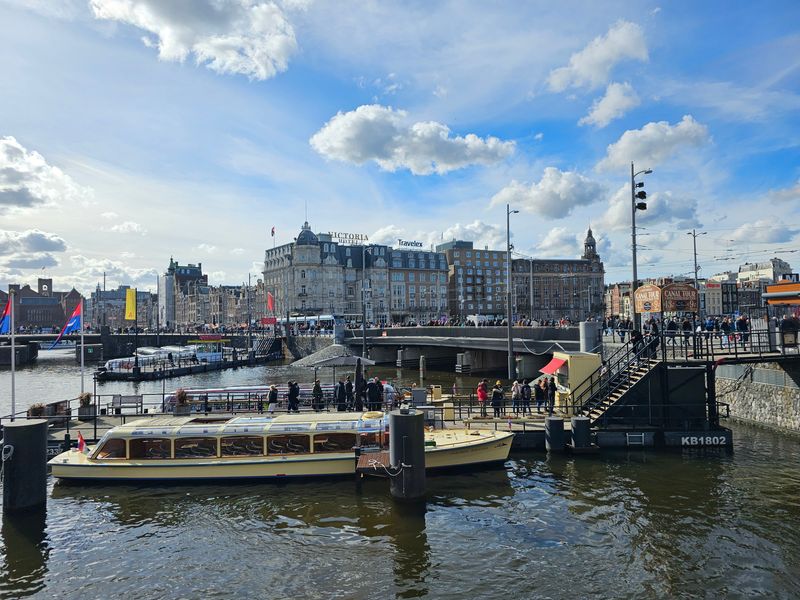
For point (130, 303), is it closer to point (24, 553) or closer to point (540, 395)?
point (540, 395)

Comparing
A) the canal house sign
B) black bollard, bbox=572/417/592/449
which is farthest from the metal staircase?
the canal house sign

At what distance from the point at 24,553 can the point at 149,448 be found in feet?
18.4

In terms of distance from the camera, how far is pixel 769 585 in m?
12.6

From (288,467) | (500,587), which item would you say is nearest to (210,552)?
(288,467)

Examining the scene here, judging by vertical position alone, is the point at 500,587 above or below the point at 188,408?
below

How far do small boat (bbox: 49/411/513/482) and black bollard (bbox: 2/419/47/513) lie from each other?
2.24 meters

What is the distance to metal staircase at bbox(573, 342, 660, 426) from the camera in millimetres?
24172

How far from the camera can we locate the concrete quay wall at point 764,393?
26.8 m

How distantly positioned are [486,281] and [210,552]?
151604 mm

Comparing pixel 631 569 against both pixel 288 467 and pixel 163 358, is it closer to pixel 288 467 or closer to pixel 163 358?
pixel 288 467

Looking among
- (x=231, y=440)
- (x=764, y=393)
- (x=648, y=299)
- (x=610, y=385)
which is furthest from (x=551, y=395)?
(x=231, y=440)

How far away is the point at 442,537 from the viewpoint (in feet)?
51.1

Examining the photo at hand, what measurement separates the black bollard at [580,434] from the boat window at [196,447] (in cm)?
1425

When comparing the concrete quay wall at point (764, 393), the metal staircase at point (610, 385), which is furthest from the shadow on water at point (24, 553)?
the concrete quay wall at point (764, 393)
